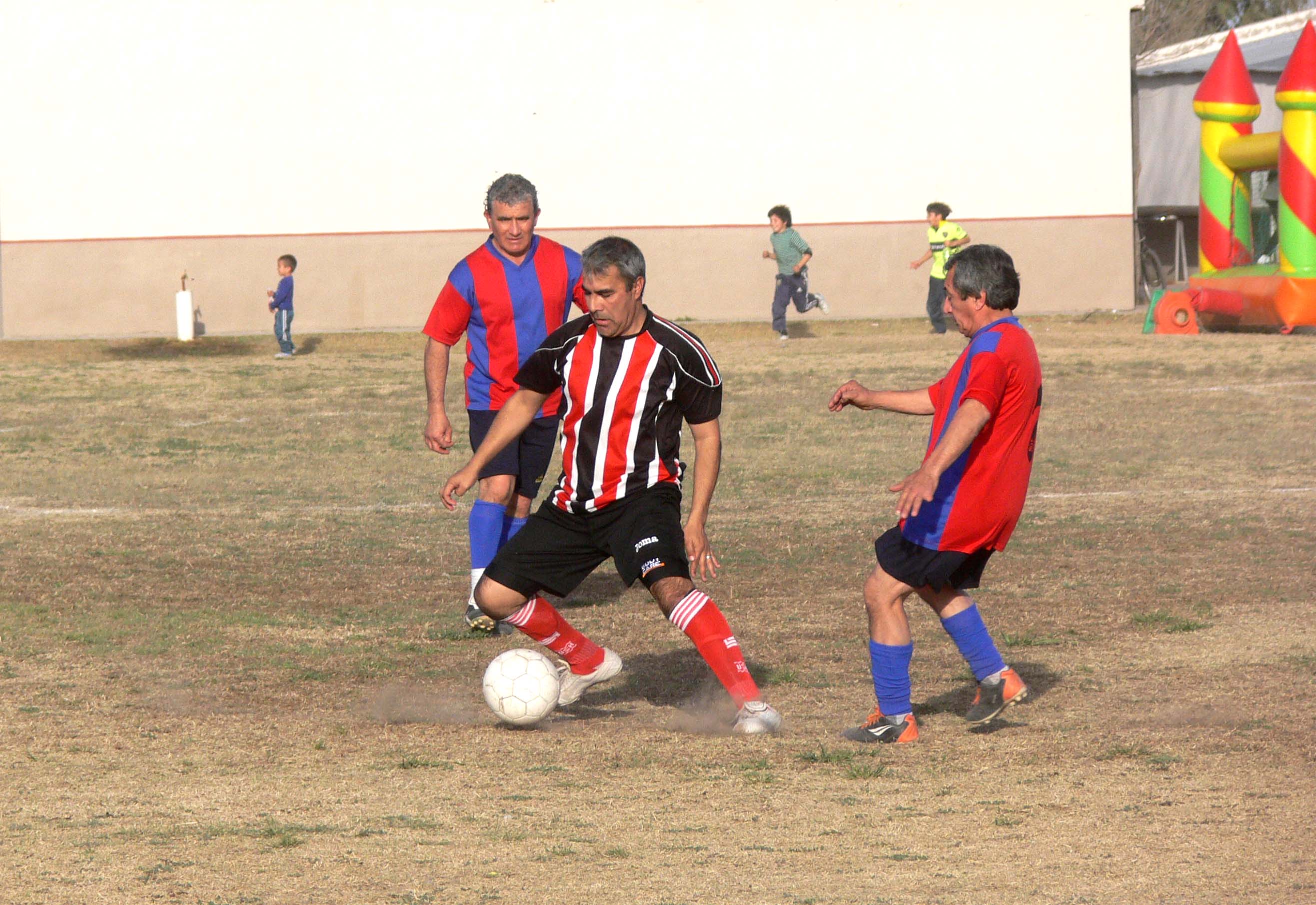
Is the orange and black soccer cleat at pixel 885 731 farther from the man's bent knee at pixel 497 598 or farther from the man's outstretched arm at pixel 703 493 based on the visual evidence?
the man's bent knee at pixel 497 598

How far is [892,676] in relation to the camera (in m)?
5.55

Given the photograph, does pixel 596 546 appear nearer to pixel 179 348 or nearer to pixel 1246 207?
pixel 1246 207

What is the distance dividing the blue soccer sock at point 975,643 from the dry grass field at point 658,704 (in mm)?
243

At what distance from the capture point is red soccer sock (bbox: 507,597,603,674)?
19.7ft

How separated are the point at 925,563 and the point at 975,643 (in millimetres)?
439

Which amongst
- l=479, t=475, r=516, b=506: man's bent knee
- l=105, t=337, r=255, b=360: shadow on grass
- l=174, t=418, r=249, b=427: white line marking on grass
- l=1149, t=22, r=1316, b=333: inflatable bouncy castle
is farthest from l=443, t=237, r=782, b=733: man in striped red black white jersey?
l=105, t=337, r=255, b=360: shadow on grass

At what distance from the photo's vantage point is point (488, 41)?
1161 inches

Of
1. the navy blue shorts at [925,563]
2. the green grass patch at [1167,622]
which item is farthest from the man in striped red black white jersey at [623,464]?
the green grass patch at [1167,622]

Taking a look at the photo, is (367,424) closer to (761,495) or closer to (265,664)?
(761,495)

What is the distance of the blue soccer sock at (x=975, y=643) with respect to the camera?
5.68 meters

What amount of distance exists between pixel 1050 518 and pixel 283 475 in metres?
5.75

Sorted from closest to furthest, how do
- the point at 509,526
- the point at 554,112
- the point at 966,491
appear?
the point at 966,491
the point at 509,526
the point at 554,112

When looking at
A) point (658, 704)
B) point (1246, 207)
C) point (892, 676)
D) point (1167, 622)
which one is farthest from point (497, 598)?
point (1246, 207)

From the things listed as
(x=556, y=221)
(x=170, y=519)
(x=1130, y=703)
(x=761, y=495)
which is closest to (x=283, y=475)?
(x=170, y=519)
